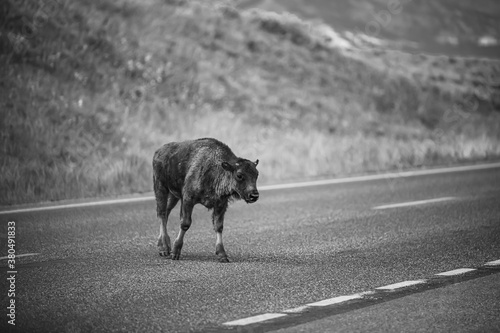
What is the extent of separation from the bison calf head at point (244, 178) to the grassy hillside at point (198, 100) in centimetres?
614

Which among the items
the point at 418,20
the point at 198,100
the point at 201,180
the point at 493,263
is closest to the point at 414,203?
the point at 493,263

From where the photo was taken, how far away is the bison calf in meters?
7.59

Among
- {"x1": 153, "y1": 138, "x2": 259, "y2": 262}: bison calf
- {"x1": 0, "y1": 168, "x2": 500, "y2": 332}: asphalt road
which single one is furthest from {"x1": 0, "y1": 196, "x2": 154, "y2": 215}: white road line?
{"x1": 153, "y1": 138, "x2": 259, "y2": 262}: bison calf

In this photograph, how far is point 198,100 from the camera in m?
23.4

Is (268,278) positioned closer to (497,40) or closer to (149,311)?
(149,311)

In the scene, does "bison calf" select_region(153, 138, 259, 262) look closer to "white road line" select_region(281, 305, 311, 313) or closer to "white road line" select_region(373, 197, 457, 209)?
"white road line" select_region(281, 305, 311, 313)

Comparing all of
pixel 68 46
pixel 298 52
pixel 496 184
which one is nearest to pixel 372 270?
pixel 496 184

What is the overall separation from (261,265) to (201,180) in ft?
3.12

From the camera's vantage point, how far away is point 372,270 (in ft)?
24.8

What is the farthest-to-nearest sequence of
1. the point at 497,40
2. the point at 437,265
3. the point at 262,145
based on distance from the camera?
the point at 497,40, the point at 262,145, the point at 437,265

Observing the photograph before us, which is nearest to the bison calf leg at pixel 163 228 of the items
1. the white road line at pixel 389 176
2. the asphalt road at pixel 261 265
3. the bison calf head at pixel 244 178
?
the asphalt road at pixel 261 265

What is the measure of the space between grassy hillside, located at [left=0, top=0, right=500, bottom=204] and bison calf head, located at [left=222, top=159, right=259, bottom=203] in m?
6.14

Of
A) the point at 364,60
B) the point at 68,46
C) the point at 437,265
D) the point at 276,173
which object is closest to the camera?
the point at 437,265

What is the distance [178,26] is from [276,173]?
13.7 metres
